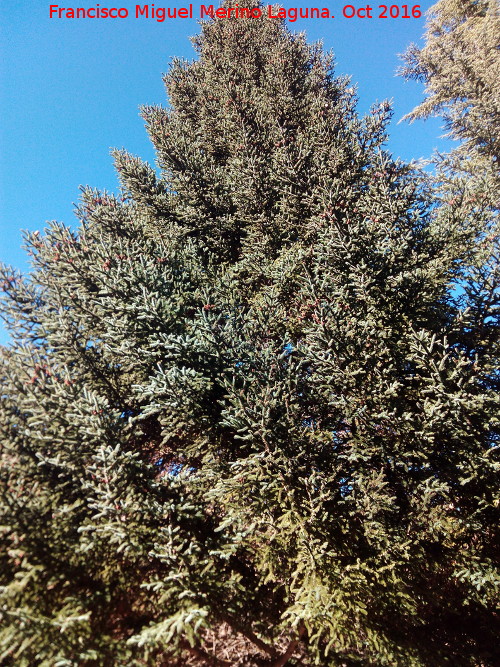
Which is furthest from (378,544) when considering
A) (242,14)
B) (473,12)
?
(242,14)

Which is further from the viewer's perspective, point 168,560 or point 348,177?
point 348,177

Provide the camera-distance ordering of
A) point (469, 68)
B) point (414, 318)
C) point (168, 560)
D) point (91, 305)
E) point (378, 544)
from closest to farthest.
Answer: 1. point (168, 560)
2. point (378, 544)
3. point (414, 318)
4. point (91, 305)
5. point (469, 68)

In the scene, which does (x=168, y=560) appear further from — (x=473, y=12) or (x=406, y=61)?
(x=473, y=12)

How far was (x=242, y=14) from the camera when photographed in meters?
16.7

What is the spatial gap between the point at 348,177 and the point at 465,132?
7.51 meters

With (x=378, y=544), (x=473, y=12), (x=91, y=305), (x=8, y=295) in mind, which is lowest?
(x=378, y=544)

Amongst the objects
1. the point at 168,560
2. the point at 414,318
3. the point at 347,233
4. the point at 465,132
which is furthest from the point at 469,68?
the point at 168,560

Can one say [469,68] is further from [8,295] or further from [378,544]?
[8,295]

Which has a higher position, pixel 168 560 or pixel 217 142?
pixel 217 142

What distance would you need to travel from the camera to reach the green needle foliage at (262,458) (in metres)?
4.10

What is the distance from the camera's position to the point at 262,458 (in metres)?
4.80

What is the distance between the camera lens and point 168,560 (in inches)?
160

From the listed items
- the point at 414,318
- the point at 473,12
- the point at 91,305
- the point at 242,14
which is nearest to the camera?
the point at 414,318

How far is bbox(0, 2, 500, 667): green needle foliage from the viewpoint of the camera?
410cm
